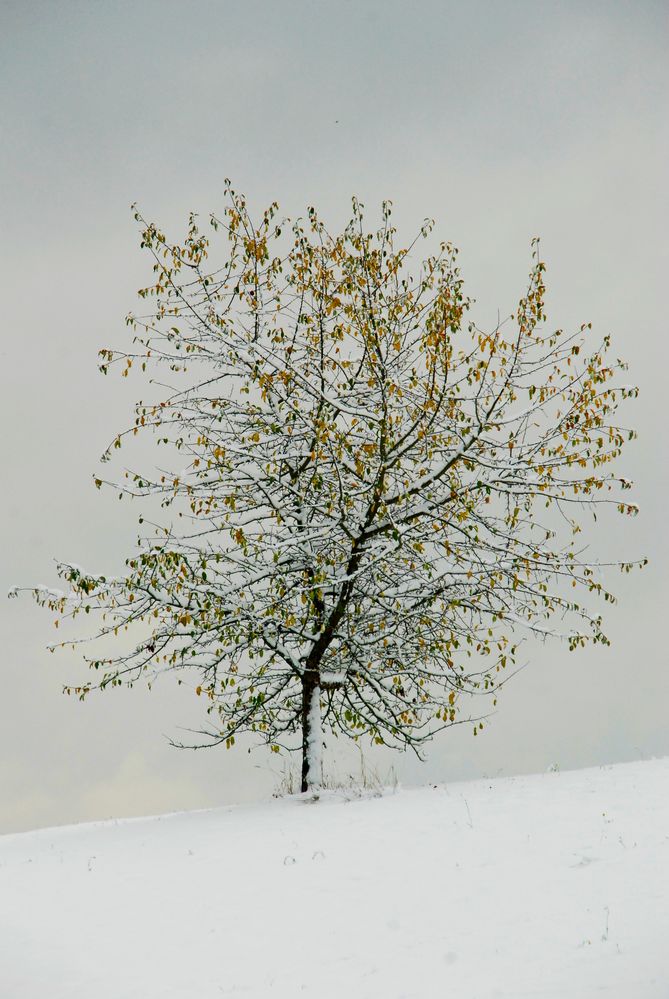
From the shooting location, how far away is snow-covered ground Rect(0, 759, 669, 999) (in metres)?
7.33

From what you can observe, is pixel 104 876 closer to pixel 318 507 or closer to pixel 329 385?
pixel 318 507

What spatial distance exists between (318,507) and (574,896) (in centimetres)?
700

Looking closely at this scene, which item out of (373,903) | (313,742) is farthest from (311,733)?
(373,903)

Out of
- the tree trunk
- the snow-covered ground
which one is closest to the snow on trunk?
the tree trunk

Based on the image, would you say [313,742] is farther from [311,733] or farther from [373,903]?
[373,903]

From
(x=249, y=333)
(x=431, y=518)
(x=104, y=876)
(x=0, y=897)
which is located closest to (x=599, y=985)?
(x=104, y=876)

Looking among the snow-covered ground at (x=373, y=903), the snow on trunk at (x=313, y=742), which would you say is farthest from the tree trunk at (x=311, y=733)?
the snow-covered ground at (x=373, y=903)

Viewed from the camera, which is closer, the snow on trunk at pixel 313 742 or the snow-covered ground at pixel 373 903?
the snow-covered ground at pixel 373 903

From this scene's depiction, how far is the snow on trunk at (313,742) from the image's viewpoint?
45.8 ft

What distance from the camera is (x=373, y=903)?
869 cm

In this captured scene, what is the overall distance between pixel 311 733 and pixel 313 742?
0.14m

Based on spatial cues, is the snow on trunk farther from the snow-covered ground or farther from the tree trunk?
the snow-covered ground

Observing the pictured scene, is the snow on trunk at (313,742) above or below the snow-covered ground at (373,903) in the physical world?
above

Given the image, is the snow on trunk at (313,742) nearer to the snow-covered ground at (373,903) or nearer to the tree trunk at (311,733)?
the tree trunk at (311,733)
